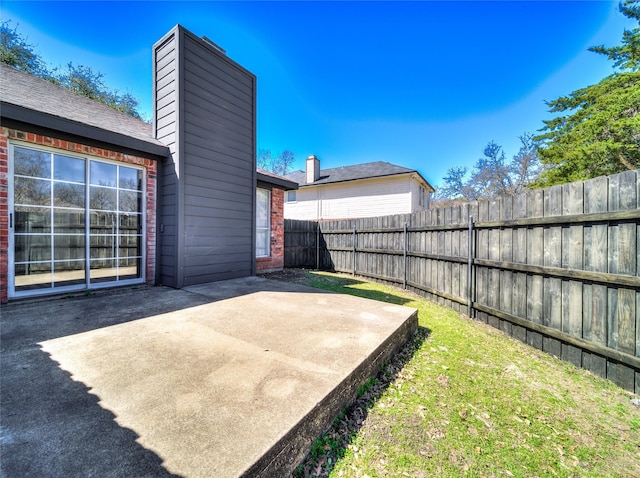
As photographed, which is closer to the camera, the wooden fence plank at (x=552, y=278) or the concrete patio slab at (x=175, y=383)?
the concrete patio slab at (x=175, y=383)

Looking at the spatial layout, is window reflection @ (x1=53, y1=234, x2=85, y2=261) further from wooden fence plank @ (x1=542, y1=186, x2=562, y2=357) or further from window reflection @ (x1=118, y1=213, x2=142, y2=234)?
wooden fence plank @ (x1=542, y1=186, x2=562, y2=357)

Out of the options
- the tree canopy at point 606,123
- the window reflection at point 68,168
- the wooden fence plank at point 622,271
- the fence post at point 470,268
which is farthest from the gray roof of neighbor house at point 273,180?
the tree canopy at point 606,123

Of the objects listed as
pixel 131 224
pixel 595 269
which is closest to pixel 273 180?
pixel 131 224

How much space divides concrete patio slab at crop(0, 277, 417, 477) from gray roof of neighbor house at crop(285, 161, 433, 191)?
12.8 metres

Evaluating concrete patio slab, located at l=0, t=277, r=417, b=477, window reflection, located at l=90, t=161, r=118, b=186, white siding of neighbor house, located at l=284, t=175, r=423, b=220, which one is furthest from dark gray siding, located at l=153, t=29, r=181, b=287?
white siding of neighbor house, located at l=284, t=175, r=423, b=220

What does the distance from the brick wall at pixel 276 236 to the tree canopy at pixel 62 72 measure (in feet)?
42.4

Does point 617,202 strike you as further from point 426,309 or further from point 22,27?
point 22,27

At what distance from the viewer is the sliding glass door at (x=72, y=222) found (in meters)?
3.83

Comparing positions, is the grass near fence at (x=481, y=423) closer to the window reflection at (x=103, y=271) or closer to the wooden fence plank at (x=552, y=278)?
the wooden fence plank at (x=552, y=278)

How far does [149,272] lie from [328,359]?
13.9 feet

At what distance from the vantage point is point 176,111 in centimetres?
479

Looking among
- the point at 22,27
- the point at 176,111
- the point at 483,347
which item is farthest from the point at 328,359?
the point at 22,27

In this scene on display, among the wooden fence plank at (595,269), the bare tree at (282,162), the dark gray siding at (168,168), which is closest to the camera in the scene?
the wooden fence plank at (595,269)

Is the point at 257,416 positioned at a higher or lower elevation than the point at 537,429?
higher
